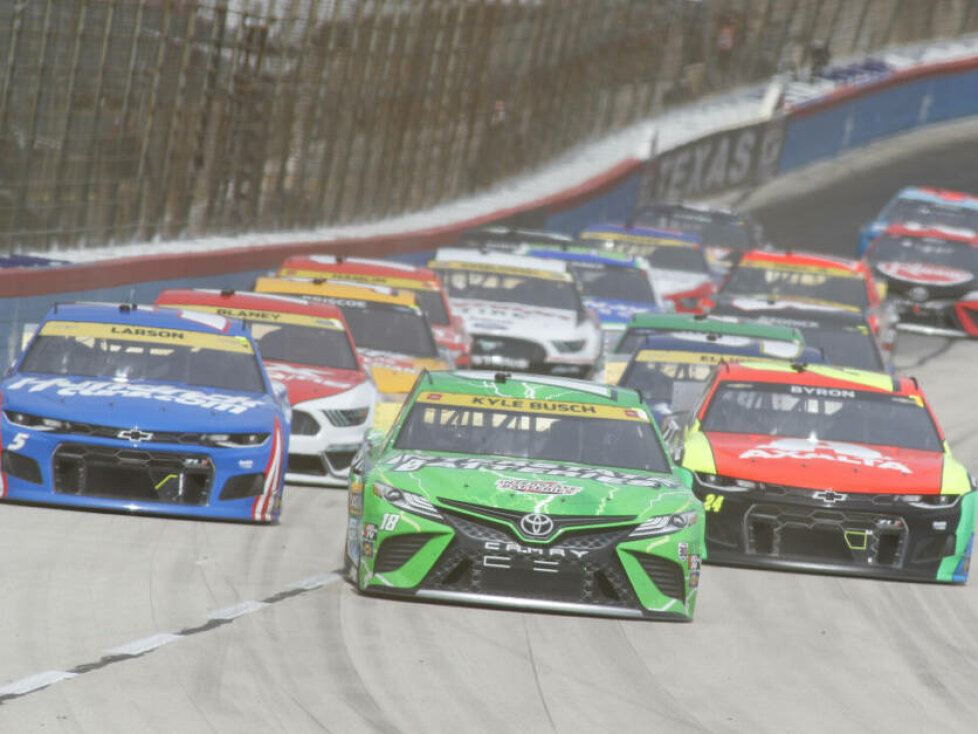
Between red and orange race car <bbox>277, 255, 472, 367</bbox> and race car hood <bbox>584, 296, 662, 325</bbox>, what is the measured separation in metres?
3.64

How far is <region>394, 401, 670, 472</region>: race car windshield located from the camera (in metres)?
11.7

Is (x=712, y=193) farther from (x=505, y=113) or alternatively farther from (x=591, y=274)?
(x=591, y=274)

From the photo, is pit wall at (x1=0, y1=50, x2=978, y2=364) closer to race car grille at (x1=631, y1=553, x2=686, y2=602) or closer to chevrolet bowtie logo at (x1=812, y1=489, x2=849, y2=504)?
chevrolet bowtie logo at (x1=812, y1=489, x2=849, y2=504)

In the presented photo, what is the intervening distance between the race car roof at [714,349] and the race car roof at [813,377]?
2686mm

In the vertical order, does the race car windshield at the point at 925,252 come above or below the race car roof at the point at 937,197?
above

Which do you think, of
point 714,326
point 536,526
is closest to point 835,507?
point 536,526

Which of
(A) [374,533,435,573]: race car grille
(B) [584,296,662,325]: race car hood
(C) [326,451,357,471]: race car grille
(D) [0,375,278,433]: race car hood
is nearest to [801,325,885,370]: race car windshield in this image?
(B) [584,296,662,325]: race car hood

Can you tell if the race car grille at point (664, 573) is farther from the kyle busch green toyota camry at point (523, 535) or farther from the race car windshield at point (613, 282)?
the race car windshield at point (613, 282)

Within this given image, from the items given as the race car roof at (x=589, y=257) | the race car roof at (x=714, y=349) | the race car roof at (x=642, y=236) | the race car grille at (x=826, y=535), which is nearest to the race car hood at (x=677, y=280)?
the race car roof at (x=642, y=236)

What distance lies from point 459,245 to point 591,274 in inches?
245

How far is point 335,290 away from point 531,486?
878 centimetres

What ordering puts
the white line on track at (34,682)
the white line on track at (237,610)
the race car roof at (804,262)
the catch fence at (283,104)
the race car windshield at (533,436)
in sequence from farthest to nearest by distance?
the race car roof at (804,262)
the catch fence at (283,104)
the race car windshield at (533,436)
the white line on track at (237,610)
the white line on track at (34,682)

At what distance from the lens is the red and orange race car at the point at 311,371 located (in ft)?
49.3

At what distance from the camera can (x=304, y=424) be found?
1501 cm
